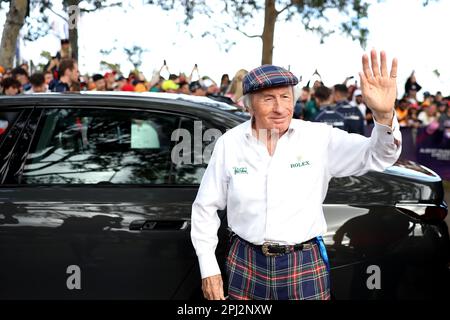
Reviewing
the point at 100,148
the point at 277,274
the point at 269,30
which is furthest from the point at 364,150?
the point at 269,30

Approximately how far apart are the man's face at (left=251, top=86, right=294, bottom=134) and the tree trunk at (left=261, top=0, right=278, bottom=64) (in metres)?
15.2

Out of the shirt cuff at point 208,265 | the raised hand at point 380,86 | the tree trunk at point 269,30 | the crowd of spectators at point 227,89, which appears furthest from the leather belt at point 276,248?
the tree trunk at point 269,30

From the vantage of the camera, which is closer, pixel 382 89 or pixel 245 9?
pixel 382 89

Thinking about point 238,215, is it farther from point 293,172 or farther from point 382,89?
point 382,89

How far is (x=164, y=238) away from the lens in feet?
9.61

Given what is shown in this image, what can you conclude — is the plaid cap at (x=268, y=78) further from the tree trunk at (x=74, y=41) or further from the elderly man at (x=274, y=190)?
the tree trunk at (x=74, y=41)

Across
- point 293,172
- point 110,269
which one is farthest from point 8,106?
point 293,172

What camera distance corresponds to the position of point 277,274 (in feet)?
8.27

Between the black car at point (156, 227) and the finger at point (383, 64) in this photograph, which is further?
the black car at point (156, 227)

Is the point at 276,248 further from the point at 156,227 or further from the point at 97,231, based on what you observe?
the point at 97,231

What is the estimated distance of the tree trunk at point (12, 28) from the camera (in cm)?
1577

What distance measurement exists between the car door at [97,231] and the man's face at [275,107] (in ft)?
2.19

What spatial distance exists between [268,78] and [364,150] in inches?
17.8

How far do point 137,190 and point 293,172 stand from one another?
873 mm
